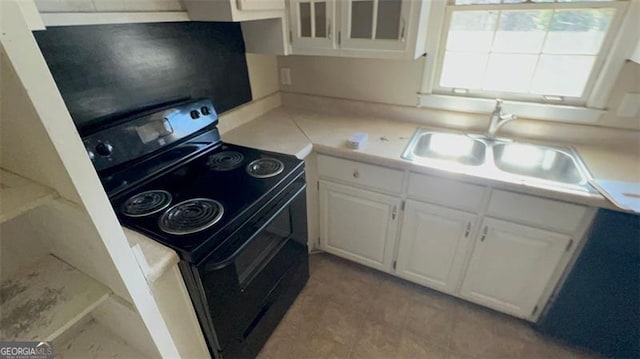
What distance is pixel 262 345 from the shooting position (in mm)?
1545

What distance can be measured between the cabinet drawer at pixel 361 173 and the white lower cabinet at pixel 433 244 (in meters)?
0.15

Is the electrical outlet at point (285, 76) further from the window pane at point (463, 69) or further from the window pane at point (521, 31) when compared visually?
the window pane at point (521, 31)

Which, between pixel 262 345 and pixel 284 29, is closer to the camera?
pixel 262 345

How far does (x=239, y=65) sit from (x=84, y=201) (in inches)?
56.8

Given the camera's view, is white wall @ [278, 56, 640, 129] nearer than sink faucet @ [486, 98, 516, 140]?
No

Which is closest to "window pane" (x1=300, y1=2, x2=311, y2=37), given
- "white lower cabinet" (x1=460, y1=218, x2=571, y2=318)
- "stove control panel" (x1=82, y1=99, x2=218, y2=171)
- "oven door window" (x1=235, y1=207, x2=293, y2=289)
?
"stove control panel" (x1=82, y1=99, x2=218, y2=171)

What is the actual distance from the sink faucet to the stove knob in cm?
184

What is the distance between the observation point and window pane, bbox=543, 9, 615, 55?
56.2 inches

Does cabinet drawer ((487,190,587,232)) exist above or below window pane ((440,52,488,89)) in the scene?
below

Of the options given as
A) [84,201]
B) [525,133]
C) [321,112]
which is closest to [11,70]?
[84,201]

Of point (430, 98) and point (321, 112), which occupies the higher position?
point (430, 98)

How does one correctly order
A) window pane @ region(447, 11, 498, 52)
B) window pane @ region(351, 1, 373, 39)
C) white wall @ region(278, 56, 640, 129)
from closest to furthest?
window pane @ region(351, 1, 373, 39) < window pane @ region(447, 11, 498, 52) < white wall @ region(278, 56, 640, 129)

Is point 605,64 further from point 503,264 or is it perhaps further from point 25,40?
point 25,40

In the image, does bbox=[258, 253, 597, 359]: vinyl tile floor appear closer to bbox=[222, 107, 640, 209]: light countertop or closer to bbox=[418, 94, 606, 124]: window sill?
bbox=[222, 107, 640, 209]: light countertop
